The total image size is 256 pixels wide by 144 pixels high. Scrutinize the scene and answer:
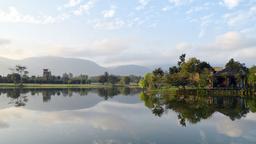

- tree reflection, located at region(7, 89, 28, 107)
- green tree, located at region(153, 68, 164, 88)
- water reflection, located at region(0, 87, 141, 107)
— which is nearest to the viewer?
tree reflection, located at region(7, 89, 28, 107)

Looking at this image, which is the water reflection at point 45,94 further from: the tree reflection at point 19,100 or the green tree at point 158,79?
the green tree at point 158,79

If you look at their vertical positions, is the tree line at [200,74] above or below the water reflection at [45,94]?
above

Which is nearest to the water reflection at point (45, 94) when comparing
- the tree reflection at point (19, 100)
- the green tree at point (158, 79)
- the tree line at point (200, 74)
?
→ the tree reflection at point (19, 100)

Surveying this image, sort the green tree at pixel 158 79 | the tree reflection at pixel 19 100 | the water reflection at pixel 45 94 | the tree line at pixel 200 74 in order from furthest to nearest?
the green tree at pixel 158 79 < the tree line at pixel 200 74 < the water reflection at pixel 45 94 < the tree reflection at pixel 19 100

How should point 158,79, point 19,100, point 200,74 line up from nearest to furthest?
point 19,100
point 200,74
point 158,79

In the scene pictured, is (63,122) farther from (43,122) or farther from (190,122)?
(190,122)

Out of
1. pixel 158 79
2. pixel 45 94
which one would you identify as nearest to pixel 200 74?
pixel 158 79

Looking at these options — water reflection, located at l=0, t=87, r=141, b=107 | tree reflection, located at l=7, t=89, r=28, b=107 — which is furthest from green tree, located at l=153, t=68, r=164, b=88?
tree reflection, located at l=7, t=89, r=28, b=107

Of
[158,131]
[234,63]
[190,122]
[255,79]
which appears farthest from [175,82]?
[158,131]

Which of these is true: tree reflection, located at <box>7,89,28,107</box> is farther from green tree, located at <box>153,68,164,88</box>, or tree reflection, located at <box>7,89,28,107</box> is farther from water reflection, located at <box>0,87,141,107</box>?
green tree, located at <box>153,68,164,88</box>

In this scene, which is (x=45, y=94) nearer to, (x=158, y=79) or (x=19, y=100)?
(x=19, y=100)

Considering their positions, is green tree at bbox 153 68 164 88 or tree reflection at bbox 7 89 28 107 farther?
green tree at bbox 153 68 164 88

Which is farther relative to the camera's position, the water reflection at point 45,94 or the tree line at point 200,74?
the tree line at point 200,74

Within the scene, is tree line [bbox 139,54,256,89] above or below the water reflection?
above
